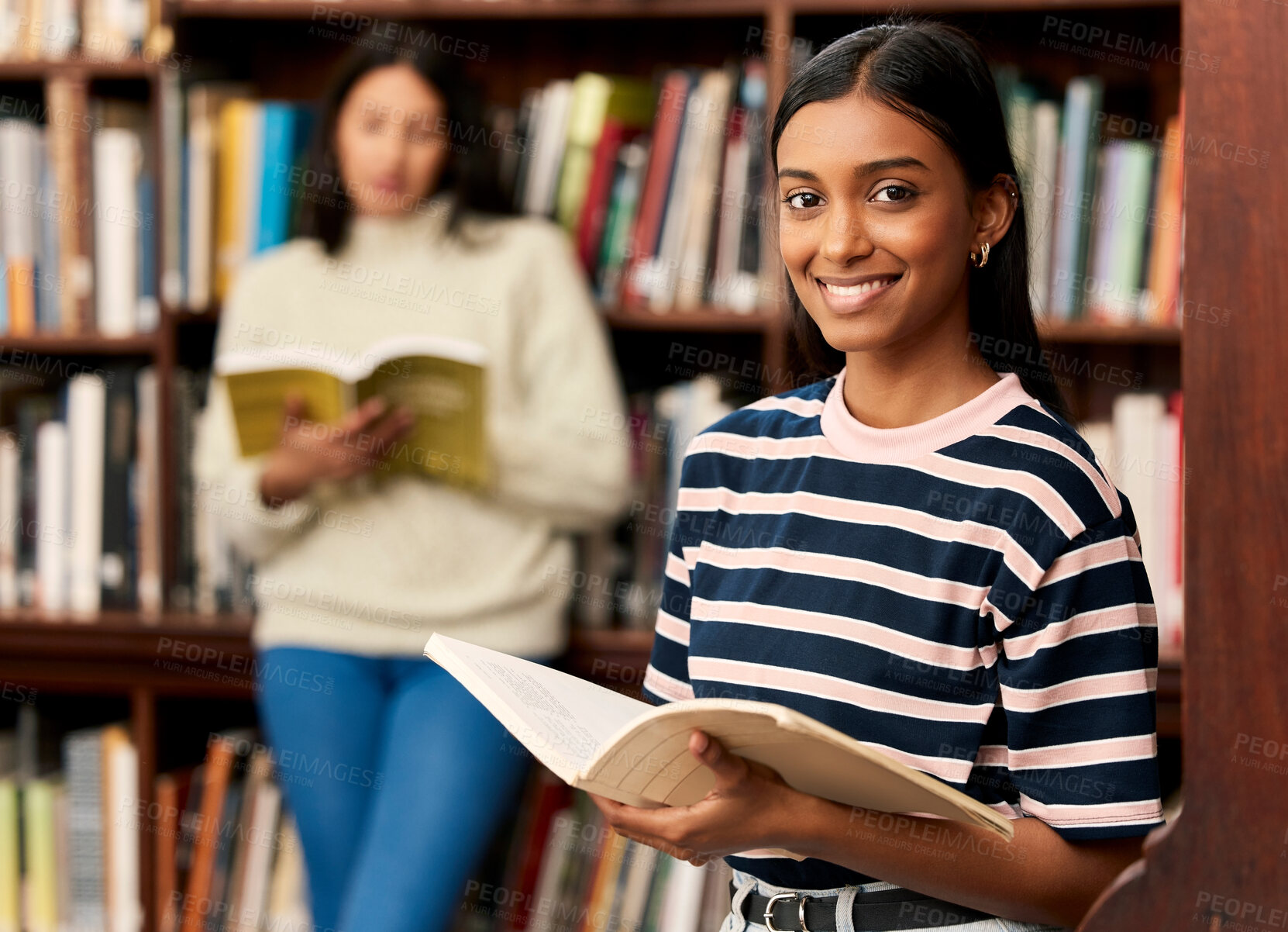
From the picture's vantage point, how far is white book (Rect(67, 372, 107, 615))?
1.96 m

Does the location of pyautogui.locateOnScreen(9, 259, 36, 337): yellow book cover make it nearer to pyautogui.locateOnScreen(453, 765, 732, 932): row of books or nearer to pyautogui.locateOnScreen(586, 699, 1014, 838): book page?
pyautogui.locateOnScreen(453, 765, 732, 932): row of books

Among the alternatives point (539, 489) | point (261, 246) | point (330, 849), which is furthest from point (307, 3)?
point (330, 849)

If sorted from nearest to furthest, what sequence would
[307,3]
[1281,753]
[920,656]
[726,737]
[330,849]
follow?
[1281,753] < [726,737] < [920,656] < [330,849] < [307,3]

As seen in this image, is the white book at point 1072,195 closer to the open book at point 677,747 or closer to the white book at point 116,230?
the open book at point 677,747

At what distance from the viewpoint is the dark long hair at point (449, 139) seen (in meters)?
1.81

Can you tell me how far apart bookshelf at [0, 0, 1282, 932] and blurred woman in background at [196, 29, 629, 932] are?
0.33 feet

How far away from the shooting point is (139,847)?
1964mm

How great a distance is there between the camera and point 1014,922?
81 centimetres

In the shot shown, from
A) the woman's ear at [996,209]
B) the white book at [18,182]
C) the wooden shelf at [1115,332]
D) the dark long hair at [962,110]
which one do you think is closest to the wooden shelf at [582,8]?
the white book at [18,182]

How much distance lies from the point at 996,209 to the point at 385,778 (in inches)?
45.0

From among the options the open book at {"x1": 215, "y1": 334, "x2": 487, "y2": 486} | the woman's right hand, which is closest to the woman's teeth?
the open book at {"x1": 215, "y1": 334, "x2": 487, "y2": 486}

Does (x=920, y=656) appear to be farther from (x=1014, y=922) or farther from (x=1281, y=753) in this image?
(x=1281, y=753)

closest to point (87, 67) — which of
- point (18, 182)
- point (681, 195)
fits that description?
point (18, 182)

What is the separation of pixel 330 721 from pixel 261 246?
0.75 m
